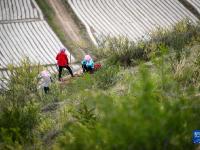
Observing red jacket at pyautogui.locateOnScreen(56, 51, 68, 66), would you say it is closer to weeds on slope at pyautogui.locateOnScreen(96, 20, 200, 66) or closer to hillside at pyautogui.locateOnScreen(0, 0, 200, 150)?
hillside at pyautogui.locateOnScreen(0, 0, 200, 150)

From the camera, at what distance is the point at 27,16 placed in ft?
68.8

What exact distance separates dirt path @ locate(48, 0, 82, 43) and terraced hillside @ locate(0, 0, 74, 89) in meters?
0.87

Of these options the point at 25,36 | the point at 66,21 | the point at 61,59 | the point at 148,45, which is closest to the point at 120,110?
the point at 148,45

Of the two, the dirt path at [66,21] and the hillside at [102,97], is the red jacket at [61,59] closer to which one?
the hillside at [102,97]

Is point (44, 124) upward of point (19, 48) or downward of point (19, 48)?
downward

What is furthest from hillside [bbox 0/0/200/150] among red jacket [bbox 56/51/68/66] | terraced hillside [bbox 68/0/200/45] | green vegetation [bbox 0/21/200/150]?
red jacket [bbox 56/51/68/66]

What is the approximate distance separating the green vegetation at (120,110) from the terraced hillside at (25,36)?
4.62 m

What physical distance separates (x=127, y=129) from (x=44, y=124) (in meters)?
3.91

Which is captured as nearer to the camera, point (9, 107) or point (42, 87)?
point (9, 107)

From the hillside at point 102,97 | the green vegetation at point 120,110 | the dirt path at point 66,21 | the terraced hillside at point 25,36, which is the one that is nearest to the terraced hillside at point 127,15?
the hillside at point 102,97

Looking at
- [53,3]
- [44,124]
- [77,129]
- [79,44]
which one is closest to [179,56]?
[44,124]

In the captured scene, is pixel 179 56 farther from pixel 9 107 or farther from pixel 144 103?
pixel 144 103

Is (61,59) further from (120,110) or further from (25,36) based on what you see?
(120,110)

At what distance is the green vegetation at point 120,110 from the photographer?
425cm
